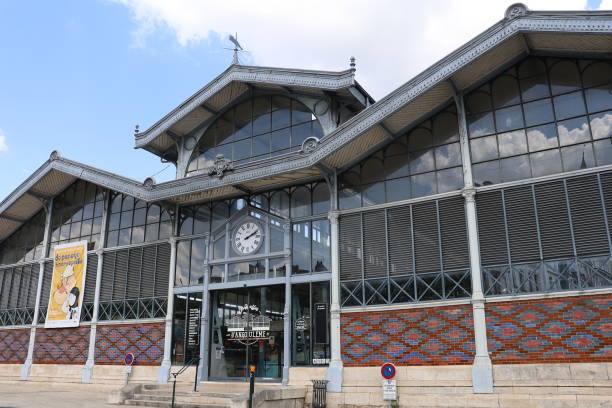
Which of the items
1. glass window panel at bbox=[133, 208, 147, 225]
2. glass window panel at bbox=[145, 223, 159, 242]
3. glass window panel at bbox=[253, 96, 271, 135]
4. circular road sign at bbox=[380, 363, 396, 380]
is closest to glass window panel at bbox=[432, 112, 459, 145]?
glass window panel at bbox=[253, 96, 271, 135]

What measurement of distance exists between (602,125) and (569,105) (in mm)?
1084

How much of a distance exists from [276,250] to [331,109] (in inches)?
211

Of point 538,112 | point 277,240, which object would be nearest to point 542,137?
point 538,112

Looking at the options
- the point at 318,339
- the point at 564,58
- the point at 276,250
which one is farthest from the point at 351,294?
the point at 564,58

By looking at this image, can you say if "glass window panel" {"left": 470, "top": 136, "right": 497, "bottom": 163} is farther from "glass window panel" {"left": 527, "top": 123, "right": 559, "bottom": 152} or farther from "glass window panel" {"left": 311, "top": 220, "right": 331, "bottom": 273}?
"glass window panel" {"left": 311, "top": 220, "right": 331, "bottom": 273}

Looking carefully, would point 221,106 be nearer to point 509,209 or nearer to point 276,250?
point 276,250

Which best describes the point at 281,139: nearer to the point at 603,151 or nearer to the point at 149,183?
the point at 149,183

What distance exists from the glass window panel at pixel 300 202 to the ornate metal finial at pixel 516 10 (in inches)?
329

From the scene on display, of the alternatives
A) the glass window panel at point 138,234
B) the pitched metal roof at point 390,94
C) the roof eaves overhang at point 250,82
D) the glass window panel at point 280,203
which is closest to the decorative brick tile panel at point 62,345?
the glass window panel at point 138,234

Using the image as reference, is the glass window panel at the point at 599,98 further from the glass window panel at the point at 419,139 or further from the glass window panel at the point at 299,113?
the glass window panel at the point at 299,113

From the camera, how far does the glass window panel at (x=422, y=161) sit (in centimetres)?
1725

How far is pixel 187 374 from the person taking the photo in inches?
785

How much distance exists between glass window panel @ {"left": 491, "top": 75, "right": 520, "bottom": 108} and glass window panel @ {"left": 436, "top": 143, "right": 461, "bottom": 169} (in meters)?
1.75

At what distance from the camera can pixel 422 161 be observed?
686 inches
